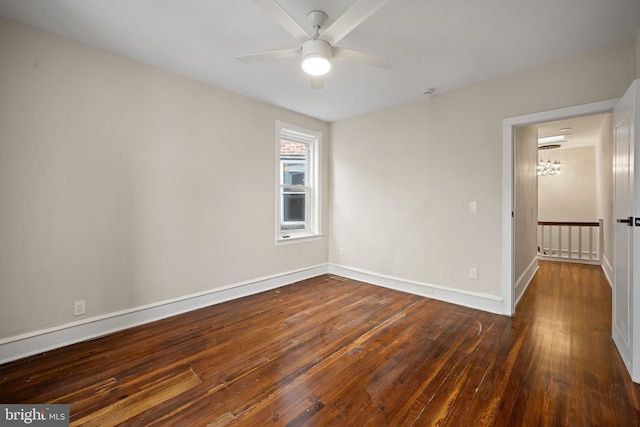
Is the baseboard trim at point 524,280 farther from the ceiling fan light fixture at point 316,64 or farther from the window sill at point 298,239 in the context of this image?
the ceiling fan light fixture at point 316,64

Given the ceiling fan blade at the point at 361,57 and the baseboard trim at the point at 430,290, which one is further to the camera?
the baseboard trim at the point at 430,290

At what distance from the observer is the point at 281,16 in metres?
1.64

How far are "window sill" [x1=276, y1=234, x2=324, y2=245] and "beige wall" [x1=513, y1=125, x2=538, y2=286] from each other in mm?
2739

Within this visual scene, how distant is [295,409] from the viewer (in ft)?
5.41

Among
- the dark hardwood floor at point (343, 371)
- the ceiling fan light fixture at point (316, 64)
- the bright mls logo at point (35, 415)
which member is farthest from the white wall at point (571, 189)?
the bright mls logo at point (35, 415)

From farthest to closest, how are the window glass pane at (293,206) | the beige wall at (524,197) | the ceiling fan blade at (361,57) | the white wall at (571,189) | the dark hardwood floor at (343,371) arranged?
the white wall at (571,189) → the window glass pane at (293,206) → the beige wall at (524,197) → the ceiling fan blade at (361,57) → the dark hardwood floor at (343,371)

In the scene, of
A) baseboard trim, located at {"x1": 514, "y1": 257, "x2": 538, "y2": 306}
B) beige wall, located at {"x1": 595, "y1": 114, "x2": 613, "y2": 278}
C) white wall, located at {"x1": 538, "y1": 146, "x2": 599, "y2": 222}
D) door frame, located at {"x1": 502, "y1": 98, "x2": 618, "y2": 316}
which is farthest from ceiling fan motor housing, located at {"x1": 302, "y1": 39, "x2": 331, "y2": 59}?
white wall, located at {"x1": 538, "y1": 146, "x2": 599, "y2": 222}

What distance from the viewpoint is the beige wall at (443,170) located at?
2717 millimetres

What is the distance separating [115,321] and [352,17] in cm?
321

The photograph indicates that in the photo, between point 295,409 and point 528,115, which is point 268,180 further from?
point 528,115

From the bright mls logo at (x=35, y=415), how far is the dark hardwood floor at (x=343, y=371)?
6 centimetres

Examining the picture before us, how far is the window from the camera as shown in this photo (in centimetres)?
440

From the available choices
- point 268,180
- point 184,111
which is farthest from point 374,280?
point 184,111

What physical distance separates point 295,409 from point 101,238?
228 cm
